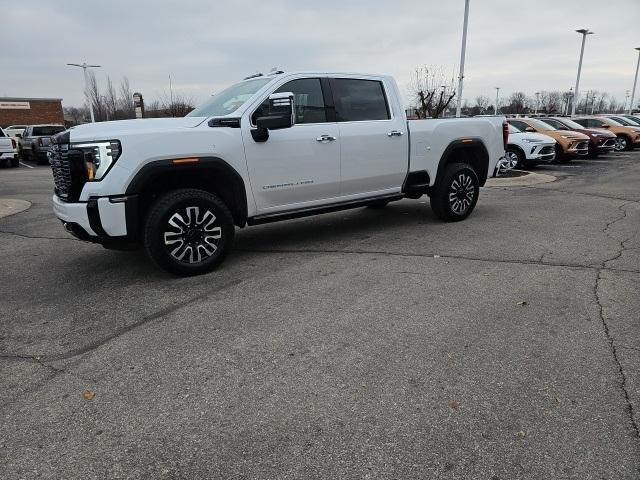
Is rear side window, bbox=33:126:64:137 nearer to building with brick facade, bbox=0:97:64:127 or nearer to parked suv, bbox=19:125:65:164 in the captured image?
parked suv, bbox=19:125:65:164

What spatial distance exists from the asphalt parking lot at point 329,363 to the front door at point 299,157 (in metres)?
0.73

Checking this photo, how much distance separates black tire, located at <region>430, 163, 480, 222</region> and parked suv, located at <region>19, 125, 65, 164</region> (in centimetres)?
1985

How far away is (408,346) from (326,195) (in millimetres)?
2783

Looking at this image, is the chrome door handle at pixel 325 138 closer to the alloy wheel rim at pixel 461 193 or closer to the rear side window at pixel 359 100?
the rear side window at pixel 359 100

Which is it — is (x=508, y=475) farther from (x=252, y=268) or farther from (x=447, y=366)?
(x=252, y=268)

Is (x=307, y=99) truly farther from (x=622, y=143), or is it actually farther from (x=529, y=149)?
(x=622, y=143)

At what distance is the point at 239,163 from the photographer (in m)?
5.03

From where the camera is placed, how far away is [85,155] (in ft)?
14.6

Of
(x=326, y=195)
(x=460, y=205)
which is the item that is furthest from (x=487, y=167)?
(x=326, y=195)

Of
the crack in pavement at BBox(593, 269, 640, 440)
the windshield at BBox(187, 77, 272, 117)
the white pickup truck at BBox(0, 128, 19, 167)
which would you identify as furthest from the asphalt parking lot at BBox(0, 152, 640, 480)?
the white pickup truck at BBox(0, 128, 19, 167)

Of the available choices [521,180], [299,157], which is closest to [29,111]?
[521,180]

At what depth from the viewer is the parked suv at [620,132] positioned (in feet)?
75.7

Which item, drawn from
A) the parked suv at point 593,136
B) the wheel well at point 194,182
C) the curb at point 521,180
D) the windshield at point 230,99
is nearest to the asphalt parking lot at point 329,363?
the wheel well at point 194,182

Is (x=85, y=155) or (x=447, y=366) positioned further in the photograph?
(x=85, y=155)
